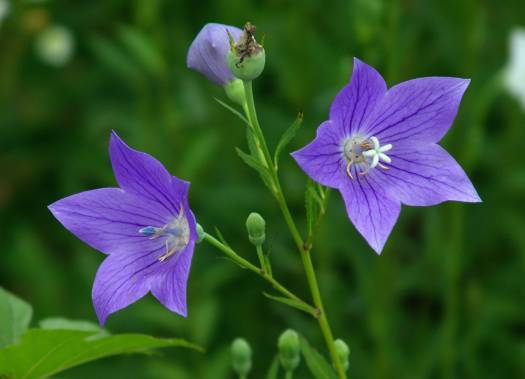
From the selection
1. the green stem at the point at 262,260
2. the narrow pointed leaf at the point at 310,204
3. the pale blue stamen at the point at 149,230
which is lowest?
the green stem at the point at 262,260

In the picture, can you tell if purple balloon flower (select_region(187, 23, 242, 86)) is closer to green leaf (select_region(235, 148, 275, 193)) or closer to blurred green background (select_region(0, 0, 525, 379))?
green leaf (select_region(235, 148, 275, 193))

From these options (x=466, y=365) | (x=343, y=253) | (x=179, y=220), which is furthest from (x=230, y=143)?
(x=179, y=220)

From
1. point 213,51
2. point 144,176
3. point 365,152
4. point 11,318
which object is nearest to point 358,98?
point 365,152

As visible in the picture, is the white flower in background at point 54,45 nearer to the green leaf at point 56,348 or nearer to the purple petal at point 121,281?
the purple petal at point 121,281

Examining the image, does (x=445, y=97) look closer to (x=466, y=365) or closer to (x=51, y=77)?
(x=466, y=365)

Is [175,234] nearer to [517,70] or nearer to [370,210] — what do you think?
Answer: [370,210]

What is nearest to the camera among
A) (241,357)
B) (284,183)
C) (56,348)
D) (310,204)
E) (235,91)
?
→ (56,348)

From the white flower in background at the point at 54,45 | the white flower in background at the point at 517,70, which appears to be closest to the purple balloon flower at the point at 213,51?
the white flower in background at the point at 517,70
